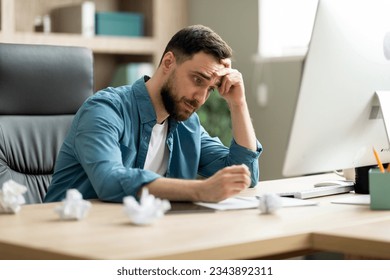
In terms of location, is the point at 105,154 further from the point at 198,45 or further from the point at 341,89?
the point at 341,89

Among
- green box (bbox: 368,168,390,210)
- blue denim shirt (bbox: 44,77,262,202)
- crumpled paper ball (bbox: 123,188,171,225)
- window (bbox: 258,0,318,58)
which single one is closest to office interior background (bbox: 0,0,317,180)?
window (bbox: 258,0,318,58)

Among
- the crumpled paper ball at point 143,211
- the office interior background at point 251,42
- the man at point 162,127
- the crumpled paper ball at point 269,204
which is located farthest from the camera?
the office interior background at point 251,42

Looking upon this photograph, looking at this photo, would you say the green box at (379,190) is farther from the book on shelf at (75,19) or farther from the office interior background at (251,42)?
the book on shelf at (75,19)

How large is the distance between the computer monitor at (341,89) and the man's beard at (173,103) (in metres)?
0.52

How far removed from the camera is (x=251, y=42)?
443cm

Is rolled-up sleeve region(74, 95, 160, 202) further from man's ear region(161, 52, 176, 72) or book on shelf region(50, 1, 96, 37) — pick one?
book on shelf region(50, 1, 96, 37)

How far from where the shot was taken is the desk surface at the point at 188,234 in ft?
4.12

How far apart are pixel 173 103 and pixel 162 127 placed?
0.12 m

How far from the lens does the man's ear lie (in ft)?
7.13

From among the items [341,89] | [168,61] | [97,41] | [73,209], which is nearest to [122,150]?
[168,61]

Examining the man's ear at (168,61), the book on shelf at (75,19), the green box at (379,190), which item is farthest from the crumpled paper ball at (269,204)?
the book on shelf at (75,19)

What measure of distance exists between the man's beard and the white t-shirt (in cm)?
7

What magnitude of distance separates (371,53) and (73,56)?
1121mm
